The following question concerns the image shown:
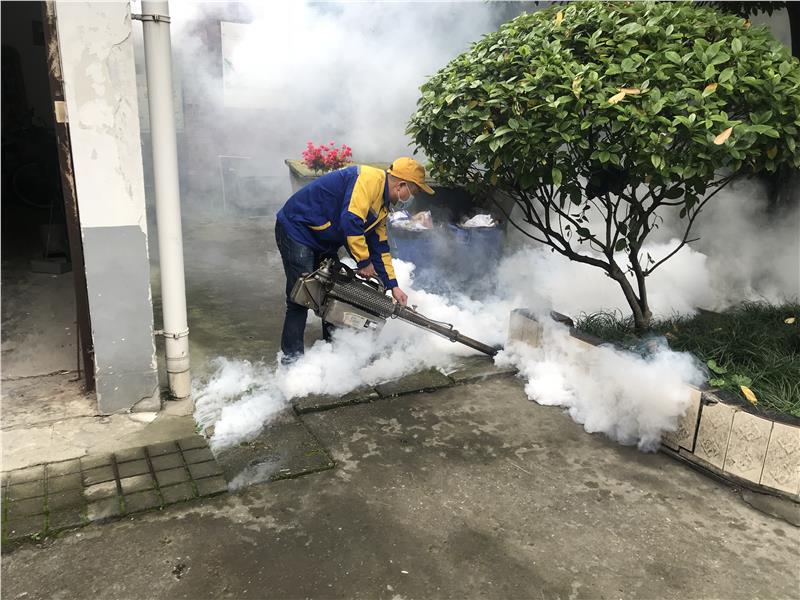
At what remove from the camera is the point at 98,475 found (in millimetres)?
3451

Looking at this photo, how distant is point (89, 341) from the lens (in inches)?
161

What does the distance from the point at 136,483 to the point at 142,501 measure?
7.0 inches

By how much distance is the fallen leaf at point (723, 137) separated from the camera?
10.8 ft

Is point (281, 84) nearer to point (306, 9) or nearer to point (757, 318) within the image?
point (306, 9)

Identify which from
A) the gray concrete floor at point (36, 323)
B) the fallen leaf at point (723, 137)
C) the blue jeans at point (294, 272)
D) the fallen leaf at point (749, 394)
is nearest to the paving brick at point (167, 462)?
the blue jeans at point (294, 272)

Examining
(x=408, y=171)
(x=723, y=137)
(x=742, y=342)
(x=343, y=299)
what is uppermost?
(x=723, y=137)

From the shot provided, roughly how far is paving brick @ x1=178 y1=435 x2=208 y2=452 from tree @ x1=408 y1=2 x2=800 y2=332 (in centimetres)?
254

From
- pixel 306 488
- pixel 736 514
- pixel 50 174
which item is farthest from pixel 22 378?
pixel 50 174

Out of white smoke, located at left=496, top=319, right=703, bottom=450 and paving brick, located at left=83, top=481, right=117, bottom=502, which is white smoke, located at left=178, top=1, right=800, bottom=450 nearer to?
white smoke, located at left=496, top=319, right=703, bottom=450

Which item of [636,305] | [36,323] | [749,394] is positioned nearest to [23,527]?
[36,323]

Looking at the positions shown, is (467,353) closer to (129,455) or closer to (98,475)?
(129,455)

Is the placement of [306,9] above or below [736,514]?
above

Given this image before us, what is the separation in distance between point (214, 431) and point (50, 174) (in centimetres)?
767

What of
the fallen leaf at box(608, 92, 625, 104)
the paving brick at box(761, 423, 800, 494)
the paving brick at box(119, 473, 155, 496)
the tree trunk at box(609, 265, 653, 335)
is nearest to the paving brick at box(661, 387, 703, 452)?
the paving brick at box(761, 423, 800, 494)
